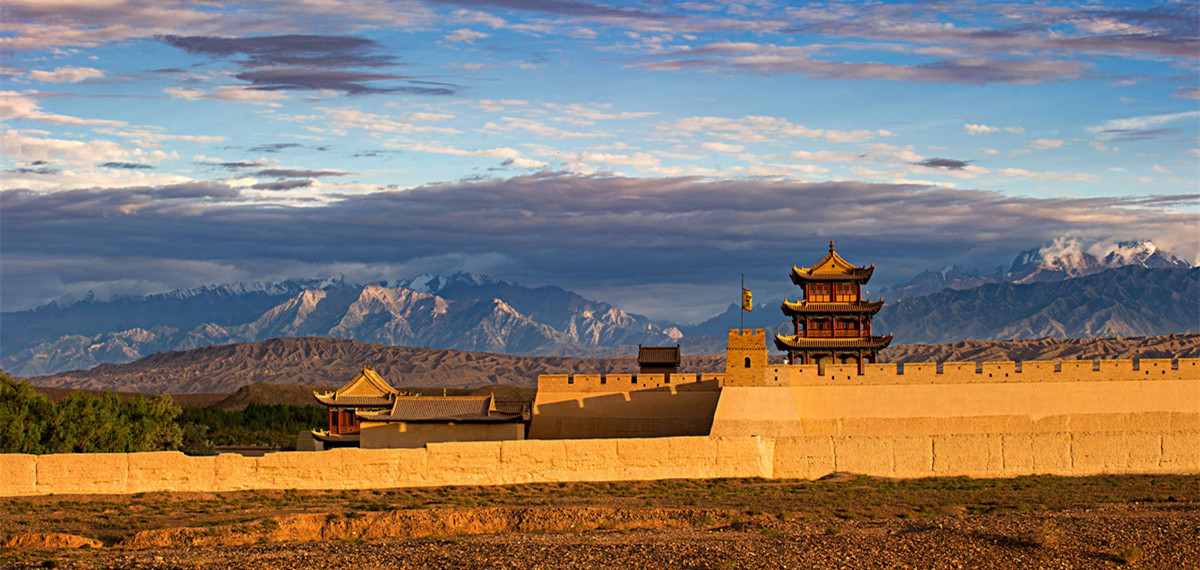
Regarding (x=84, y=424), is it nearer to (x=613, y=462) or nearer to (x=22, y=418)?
(x=22, y=418)

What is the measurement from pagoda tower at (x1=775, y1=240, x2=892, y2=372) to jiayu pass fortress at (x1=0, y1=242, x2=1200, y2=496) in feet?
0.32

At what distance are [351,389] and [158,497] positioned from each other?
87.9ft

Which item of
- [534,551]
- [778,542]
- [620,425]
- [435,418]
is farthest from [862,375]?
Result: [534,551]

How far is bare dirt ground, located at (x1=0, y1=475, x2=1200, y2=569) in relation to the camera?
1340 inches

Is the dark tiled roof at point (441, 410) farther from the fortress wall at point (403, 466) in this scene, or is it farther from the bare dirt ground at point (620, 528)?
the bare dirt ground at point (620, 528)

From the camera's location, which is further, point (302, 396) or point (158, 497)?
point (302, 396)

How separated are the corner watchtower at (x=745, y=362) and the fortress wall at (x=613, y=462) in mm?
8313

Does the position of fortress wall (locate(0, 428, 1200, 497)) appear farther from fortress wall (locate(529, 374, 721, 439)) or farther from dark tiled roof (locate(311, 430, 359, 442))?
dark tiled roof (locate(311, 430, 359, 442))

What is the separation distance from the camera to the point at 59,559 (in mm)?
32844

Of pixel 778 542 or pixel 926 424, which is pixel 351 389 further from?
pixel 778 542

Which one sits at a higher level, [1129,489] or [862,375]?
[862,375]

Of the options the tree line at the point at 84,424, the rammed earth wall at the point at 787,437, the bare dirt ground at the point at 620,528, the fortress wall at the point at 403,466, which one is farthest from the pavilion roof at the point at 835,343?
the tree line at the point at 84,424

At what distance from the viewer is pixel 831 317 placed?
230ft

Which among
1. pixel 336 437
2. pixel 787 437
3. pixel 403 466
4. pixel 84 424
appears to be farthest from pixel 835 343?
pixel 84 424
